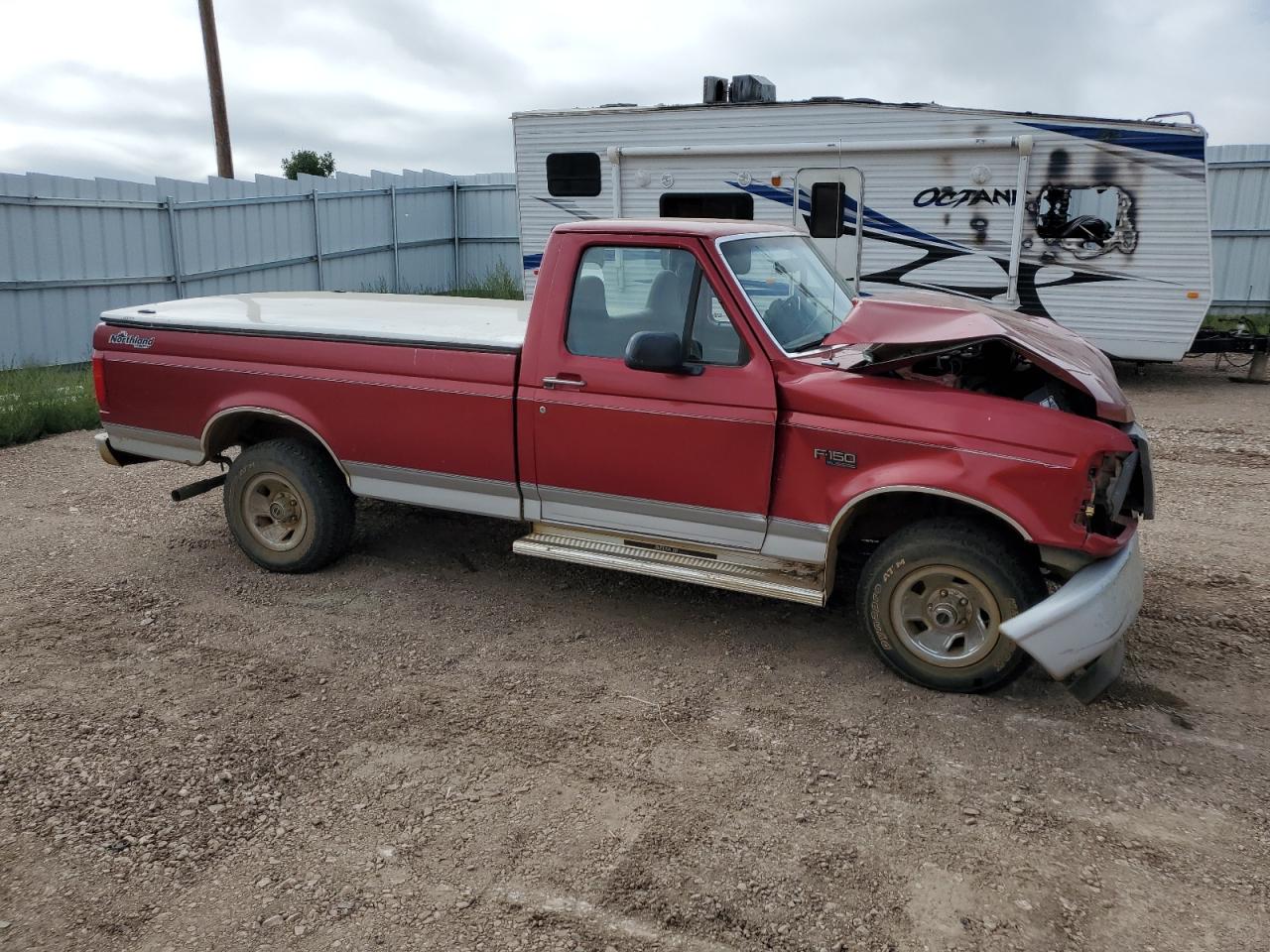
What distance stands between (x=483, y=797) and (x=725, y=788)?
91 cm

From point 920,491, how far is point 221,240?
13805 millimetres

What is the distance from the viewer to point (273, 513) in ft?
20.3

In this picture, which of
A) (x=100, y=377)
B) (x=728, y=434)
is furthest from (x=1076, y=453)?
(x=100, y=377)

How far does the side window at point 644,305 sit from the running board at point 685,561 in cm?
93

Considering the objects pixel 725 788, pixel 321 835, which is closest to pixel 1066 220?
pixel 725 788

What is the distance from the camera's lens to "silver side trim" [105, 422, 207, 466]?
6191 millimetres

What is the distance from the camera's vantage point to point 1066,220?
11.0m

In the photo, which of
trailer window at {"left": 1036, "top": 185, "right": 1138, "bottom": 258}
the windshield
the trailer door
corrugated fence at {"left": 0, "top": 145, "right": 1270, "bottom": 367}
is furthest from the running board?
corrugated fence at {"left": 0, "top": 145, "right": 1270, "bottom": 367}

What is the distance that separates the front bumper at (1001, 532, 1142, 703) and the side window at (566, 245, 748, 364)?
1702 millimetres

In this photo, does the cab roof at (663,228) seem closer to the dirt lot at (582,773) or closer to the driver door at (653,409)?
the driver door at (653,409)

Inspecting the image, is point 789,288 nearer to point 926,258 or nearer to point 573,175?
point 926,258

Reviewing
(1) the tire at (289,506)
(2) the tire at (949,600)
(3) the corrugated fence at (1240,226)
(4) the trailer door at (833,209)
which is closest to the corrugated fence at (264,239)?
(3) the corrugated fence at (1240,226)

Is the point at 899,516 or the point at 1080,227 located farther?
the point at 1080,227

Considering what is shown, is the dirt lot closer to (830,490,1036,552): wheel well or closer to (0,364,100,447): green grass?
(830,490,1036,552): wheel well
